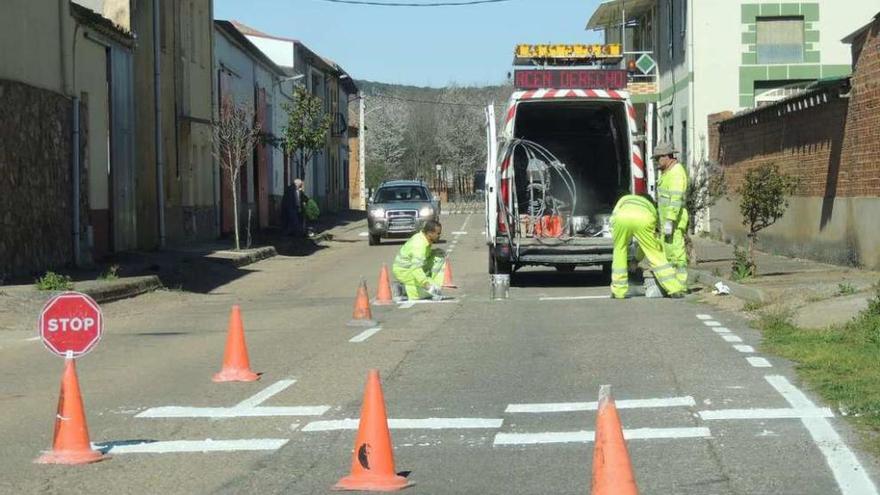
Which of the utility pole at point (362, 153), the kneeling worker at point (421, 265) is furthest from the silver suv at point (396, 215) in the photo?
the utility pole at point (362, 153)

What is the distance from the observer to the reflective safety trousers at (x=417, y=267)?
18.0 meters

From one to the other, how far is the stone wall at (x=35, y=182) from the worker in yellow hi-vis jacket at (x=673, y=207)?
954 centimetres

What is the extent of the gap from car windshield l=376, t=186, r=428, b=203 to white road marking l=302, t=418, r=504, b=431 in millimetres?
30763

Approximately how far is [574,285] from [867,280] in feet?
16.0

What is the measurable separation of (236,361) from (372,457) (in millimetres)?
4394

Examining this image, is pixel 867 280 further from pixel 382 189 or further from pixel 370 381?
pixel 382 189

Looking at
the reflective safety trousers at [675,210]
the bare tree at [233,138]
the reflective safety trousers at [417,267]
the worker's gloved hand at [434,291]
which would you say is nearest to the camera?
the reflective safety trousers at [675,210]

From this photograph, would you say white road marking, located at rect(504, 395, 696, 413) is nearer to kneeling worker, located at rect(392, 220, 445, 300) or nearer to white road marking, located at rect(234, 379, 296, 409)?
white road marking, located at rect(234, 379, 296, 409)

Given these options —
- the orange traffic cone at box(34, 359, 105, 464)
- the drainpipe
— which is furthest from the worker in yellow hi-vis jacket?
the drainpipe

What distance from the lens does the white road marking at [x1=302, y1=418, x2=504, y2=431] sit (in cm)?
877

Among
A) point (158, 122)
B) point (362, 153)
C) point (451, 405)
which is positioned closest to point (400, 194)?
point (158, 122)

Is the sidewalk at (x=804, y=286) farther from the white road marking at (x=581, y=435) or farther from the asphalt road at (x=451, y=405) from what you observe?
the white road marking at (x=581, y=435)

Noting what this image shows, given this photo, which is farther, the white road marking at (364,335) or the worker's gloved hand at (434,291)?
the worker's gloved hand at (434,291)

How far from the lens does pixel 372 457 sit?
6906mm
